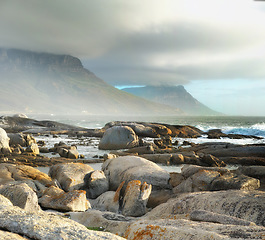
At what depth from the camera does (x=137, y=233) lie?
401 centimetres

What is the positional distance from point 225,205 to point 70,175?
319 inches

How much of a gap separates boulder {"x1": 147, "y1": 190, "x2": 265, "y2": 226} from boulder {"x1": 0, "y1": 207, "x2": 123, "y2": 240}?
3808 millimetres

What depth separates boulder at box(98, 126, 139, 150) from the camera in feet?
105

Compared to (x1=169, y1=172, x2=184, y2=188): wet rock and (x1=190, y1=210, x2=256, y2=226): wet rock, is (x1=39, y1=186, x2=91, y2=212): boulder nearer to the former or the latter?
(x1=169, y1=172, x2=184, y2=188): wet rock

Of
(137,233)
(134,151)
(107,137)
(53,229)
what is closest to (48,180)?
(137,233)

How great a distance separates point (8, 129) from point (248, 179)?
5808cm

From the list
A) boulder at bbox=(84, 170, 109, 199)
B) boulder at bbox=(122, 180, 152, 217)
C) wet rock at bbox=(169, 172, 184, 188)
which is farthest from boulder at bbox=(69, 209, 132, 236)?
wet rock at bbox=(169, 172, 184, 188)

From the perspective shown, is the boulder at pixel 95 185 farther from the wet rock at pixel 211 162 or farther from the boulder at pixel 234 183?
the wet rock at pixel 211 162

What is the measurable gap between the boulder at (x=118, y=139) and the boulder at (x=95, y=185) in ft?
63.0

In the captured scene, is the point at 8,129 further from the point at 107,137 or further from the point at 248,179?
the point at 248,179

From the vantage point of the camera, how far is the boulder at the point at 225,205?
5.99 meters

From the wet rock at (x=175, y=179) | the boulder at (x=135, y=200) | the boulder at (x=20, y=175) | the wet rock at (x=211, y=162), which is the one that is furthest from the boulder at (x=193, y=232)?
the wet rock at (x=211, y=162)

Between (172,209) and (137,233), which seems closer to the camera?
(137,233)

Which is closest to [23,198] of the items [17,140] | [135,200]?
[135,200]
